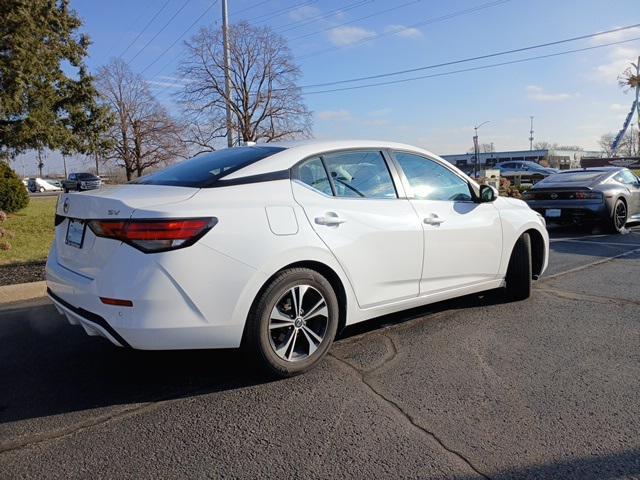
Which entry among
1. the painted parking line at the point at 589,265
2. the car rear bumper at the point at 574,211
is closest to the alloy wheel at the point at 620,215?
the car rear bumper at the point at 574,211

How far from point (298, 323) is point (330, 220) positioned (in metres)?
0.73

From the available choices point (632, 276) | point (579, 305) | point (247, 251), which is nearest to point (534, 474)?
point (247, 251)

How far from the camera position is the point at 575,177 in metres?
11.1

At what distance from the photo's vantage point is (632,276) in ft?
20.9

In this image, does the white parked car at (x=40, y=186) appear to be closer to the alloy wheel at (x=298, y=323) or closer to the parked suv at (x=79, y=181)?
the parked suv at (x=79, y=181)

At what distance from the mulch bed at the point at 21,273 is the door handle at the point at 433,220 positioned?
15.6 ft

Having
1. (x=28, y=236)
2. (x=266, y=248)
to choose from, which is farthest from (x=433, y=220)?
(x=28, y=236)

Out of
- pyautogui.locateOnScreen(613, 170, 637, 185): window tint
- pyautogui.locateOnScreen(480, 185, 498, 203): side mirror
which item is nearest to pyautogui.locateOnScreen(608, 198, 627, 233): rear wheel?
pyautogui.locateOnScreen(613, 170, 637, 185): window tint

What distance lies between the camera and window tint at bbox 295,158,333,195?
3532 millimetres

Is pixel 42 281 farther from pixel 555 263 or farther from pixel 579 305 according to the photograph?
pixel 555 263

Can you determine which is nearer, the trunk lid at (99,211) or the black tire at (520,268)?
the trunk lid at (99,211)

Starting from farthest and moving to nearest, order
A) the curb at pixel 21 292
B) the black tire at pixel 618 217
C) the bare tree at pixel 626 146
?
the bare tree at pixel 626 146 < the black tire at pixel 618 217 < the curb at pixel 21 292

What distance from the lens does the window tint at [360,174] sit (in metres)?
3.72

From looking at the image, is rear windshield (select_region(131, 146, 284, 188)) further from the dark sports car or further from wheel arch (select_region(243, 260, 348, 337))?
the dark sports car
